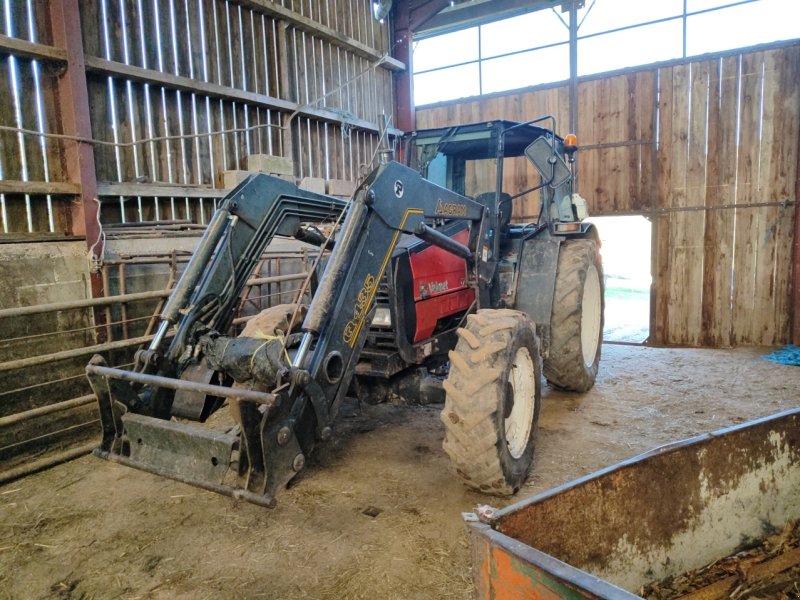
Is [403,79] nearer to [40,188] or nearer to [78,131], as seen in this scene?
[78,131]

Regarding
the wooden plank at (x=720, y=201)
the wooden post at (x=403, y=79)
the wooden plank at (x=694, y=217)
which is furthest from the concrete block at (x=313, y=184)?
the wooden plank at (x=720, y=201)

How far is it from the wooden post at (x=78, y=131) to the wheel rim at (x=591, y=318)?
4504 mm

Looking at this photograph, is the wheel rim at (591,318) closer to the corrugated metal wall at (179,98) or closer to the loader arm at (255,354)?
the loader arm at (255,354)

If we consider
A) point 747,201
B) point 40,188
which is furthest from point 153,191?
point 747,201

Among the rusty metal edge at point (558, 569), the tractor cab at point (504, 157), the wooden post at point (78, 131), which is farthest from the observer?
the wooden post at point (78, 131)

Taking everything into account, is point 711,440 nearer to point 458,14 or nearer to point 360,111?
point 360,111

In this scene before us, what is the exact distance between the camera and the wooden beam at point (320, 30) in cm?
680

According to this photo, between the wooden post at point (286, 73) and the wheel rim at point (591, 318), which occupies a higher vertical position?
the wooden post at point (286, 73)

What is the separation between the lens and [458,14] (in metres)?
9.12

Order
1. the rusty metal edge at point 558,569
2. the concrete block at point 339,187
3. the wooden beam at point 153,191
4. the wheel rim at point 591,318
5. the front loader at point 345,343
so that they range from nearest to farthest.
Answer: the rusty metal edge at point 558,569, the front loader at point 345,343, the wooden beam at point 153,191, the wheel rim at point 591,318, the concrete block at point 339,187

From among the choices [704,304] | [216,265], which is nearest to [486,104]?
[704,304]

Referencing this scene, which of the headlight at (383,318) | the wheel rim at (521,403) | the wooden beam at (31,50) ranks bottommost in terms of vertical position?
the wheel rim at (521,403)

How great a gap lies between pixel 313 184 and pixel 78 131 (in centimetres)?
304

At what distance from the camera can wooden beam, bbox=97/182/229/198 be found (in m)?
5.20
